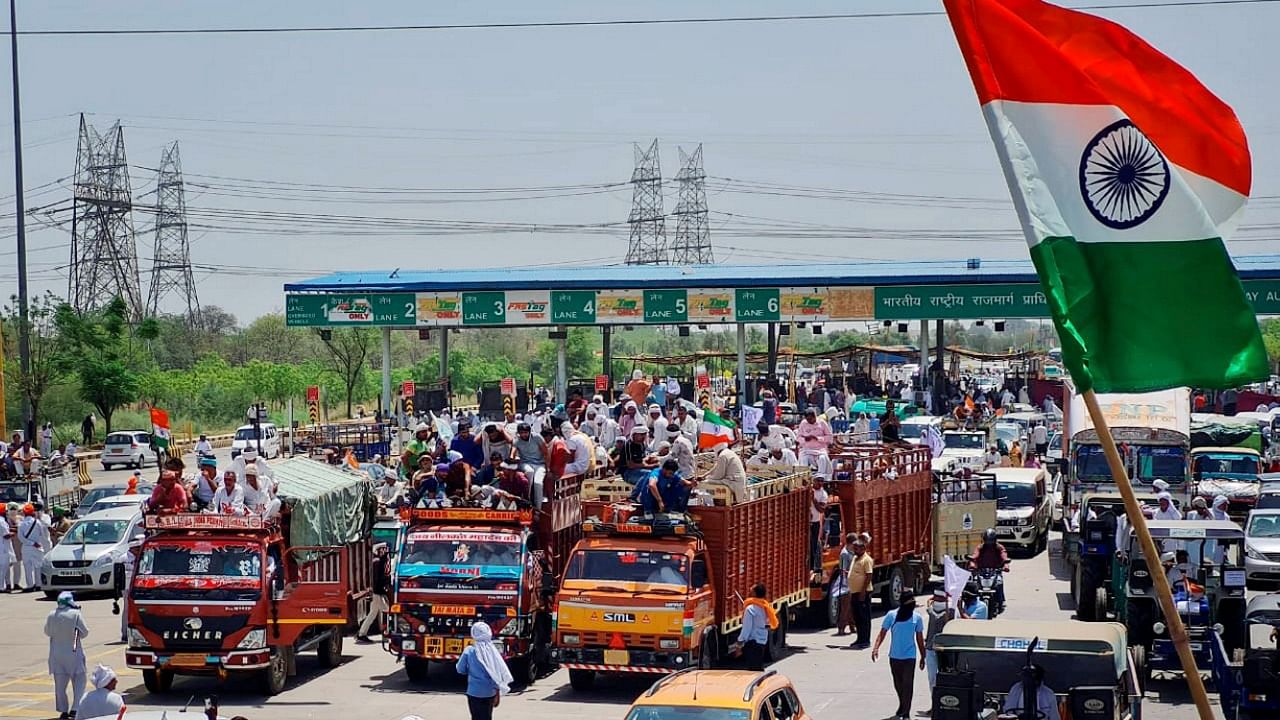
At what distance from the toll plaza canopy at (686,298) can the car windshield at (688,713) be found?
44319mm

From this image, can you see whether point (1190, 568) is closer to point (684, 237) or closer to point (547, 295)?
point (547, 295)

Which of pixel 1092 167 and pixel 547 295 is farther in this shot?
pixel 547 295

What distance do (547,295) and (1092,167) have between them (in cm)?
5141

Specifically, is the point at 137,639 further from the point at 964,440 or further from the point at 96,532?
the point at 964,440

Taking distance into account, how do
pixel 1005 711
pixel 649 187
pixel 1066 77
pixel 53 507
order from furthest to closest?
pixel 649 187 → pixel 53 507 → pixel 1005 711 → pixel 1066 77

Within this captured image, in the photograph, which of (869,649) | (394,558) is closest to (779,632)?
(869,649)

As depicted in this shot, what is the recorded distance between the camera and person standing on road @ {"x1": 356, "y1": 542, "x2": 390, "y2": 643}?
838 inches

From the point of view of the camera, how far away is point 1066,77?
8.76 meters

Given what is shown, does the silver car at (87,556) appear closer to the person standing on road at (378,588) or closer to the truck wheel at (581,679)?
the person standing on road at (378,588)

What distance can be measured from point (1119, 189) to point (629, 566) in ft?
41.1

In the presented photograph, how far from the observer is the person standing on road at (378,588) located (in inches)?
838

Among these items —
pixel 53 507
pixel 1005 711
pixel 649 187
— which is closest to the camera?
pixel 1005 711

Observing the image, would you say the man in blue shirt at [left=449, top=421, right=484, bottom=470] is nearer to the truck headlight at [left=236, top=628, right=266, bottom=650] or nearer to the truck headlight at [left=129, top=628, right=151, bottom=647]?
the truck headlight at [left=236, top=628, right=266, bottom=650]

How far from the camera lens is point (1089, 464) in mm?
31797
